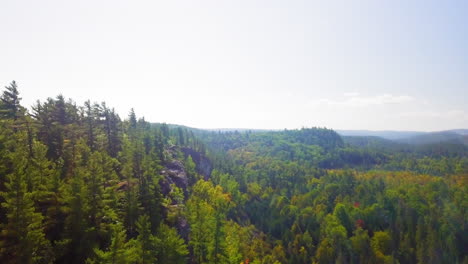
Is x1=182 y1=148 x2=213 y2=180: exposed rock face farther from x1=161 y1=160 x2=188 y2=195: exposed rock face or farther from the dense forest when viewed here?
x1=161 y1=160 x2=188 y2=195: exposed rock face

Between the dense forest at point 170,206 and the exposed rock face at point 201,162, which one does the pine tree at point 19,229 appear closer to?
the dense forest at point 170,206

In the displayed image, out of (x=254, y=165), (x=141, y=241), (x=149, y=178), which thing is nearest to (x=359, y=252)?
(x=149, y=178)

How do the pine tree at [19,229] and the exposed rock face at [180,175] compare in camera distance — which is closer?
the pine tree at [19,229]

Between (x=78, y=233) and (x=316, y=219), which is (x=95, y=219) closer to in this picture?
(x=78, y=233)

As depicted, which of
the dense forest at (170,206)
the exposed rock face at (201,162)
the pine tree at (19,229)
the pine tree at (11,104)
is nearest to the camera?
the pine tree at (19,229)

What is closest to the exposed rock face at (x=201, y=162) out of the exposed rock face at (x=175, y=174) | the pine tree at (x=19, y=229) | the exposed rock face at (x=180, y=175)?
the exposed rock face at (x=180, y=175)

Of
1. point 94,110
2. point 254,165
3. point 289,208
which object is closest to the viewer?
point 94,110

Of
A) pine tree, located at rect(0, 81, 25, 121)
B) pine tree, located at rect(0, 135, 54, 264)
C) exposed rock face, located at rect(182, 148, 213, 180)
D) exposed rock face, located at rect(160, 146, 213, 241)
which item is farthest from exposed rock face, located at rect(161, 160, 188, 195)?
exposed rock face, located at rect(182, 148, 213, 180)

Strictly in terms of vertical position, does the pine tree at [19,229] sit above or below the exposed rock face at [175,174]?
above
